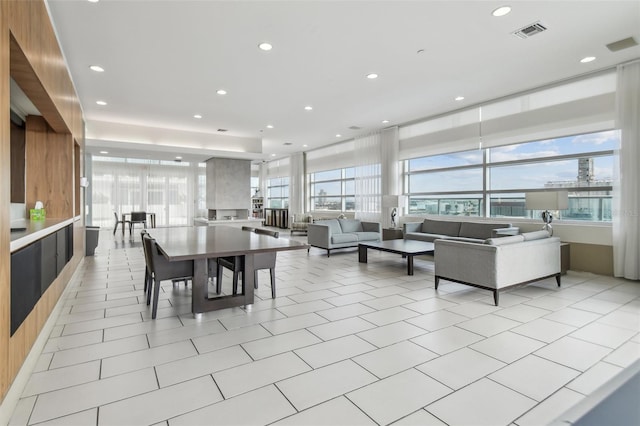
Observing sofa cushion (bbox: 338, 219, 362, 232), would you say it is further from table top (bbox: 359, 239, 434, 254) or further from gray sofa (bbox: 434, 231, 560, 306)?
gray sofa (bbox: 434, 231, 560, 306)

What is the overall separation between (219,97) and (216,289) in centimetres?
371

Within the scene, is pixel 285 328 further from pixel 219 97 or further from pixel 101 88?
pixel 101 88

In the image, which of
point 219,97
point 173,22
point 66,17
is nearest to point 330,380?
point 173,22

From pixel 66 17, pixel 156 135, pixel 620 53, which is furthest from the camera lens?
pixel 156 135

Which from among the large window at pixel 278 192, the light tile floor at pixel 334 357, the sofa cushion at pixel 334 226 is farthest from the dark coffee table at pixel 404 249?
the large window at pixel 278 192

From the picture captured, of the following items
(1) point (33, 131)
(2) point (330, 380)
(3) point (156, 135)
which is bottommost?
(2) point (330, 380)

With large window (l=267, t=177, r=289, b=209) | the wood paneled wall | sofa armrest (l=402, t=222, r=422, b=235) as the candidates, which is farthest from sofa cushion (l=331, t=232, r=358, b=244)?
large window (l=267, t=177, r=289, b=209)

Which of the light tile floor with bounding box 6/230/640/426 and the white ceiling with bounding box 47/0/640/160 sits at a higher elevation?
the white ceiling with bounding box 47/0/640/160

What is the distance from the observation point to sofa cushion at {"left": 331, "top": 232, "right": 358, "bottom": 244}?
268 inches

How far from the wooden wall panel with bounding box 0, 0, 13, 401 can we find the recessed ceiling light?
3.98 meters

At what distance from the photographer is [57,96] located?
3.47 metres

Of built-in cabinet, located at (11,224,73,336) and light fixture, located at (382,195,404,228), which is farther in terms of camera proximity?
light fixture, located at (382,195,404,228)

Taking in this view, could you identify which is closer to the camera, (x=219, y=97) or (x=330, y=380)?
(x=330, y=380)

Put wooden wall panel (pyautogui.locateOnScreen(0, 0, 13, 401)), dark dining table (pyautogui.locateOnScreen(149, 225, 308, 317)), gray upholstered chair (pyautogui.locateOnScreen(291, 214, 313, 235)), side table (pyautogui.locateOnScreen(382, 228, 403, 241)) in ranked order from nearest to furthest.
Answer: wooden wall panel (pyautogui.locateOnScreen(0, 0, 13, 401)), dark dining table (pyautogui.locateOnScreen(149, 225, 308, 317)), side table (pyautogui.locateOnScreen(382, 228, 403, 241)), gray upholstered chair (pyautogui.locateOnScreen(291, 214, 313, 235))
